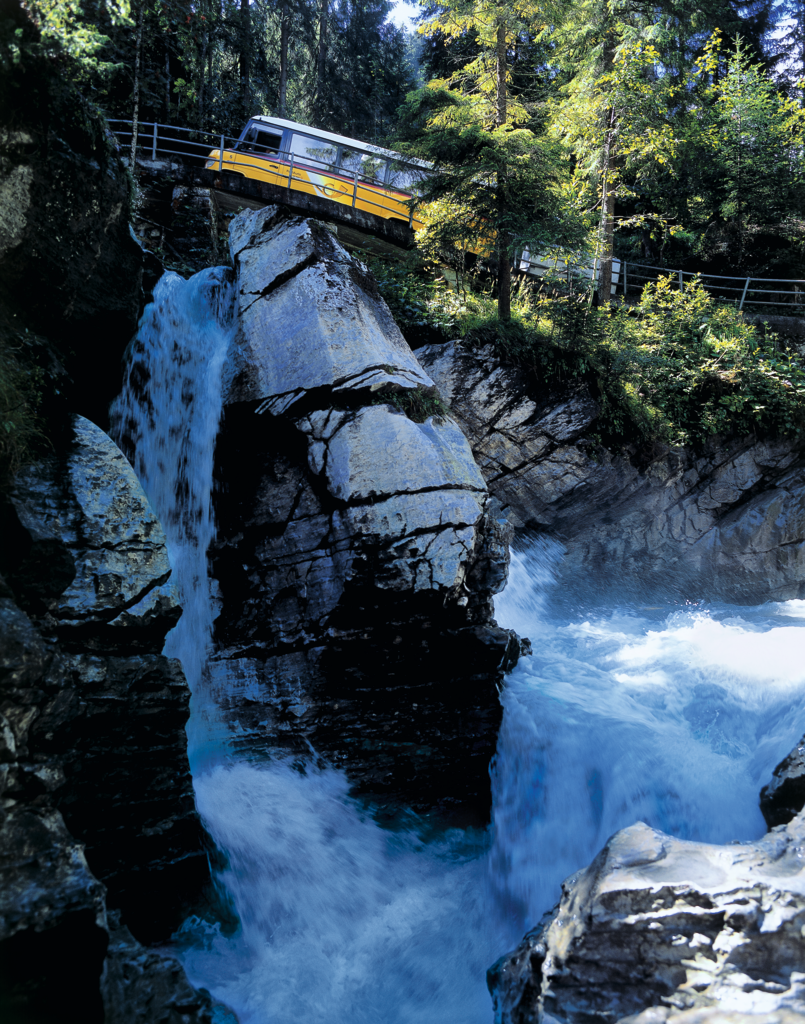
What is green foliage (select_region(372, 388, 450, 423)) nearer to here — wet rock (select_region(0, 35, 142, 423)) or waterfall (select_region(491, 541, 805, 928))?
wet rock (select_region(0, 35, 142, 423))

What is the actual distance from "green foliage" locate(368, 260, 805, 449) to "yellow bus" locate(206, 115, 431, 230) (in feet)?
11.8

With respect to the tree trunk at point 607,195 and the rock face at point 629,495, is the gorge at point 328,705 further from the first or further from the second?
the tree trunk at point 607,195

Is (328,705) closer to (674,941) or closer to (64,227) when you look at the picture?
(674,941)

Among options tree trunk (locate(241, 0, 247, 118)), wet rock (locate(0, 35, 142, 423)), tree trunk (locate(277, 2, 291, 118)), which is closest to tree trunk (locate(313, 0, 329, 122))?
tree trunk (locate(277, 2, 291, 118))

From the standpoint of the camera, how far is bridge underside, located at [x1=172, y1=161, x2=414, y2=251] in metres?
12.5

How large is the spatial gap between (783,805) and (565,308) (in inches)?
328

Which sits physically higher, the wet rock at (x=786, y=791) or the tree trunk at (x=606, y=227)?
the tree trunk at (x=606, y=227)

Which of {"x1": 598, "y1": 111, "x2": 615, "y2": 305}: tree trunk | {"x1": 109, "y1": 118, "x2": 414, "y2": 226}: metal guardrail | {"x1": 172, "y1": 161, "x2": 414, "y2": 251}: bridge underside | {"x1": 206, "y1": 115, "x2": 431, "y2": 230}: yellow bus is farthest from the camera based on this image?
{"x1": 206, "y1": 115, "x2": 431, "y2": 230}: yellow bus

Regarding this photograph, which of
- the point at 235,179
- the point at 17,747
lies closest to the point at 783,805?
the point at 17,747

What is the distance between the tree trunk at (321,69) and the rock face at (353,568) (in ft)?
71.1

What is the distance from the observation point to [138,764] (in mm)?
4906

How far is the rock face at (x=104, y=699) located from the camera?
12.1 feet

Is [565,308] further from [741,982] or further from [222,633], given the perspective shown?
[741,982]

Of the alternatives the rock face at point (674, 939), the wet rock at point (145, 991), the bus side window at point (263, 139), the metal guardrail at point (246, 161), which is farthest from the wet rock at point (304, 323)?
the bus side window at point (263, 139)
